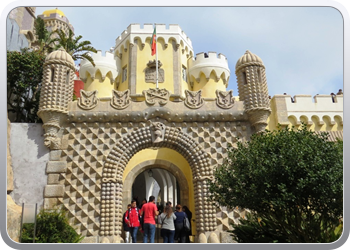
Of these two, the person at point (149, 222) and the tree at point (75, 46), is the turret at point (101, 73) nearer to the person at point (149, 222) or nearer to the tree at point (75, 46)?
the tree at point (75, 46)

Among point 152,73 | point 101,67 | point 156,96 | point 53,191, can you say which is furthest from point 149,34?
point 53,191

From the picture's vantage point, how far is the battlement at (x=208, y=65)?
78.9ft

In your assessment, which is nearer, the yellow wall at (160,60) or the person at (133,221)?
the person at (133,221)

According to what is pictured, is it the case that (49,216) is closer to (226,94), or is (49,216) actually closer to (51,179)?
(51,179)

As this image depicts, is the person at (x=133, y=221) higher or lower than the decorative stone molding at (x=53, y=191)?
lower

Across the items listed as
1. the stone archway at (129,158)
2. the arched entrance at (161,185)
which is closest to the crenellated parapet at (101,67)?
the arched entrance at (161,185)

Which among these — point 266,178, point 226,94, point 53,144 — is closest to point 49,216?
point 53,144

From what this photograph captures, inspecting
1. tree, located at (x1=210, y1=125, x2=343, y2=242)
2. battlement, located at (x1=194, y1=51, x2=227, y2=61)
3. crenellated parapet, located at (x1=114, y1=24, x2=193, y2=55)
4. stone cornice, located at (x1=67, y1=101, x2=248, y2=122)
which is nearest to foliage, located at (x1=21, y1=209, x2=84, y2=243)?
stone cornice, located at (x1=67, y1=101, x2=248, y2=122)

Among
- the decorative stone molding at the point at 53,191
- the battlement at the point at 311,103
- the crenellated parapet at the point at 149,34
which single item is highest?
the crenellated parapet at the point at 149,34

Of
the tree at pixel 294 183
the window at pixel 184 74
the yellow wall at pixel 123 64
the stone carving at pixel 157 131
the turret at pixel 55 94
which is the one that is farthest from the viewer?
the window at pixel 184 74

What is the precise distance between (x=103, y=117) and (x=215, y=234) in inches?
293

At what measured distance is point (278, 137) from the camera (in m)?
10.5

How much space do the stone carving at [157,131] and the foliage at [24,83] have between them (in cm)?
729

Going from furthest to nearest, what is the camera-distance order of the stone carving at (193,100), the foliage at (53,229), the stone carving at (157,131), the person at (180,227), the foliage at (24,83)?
the foliage at (24,83)
the stone carving at (193,100)
the stone carving at (157,131)
the person at (180,227)
the foliage at (53,229)
